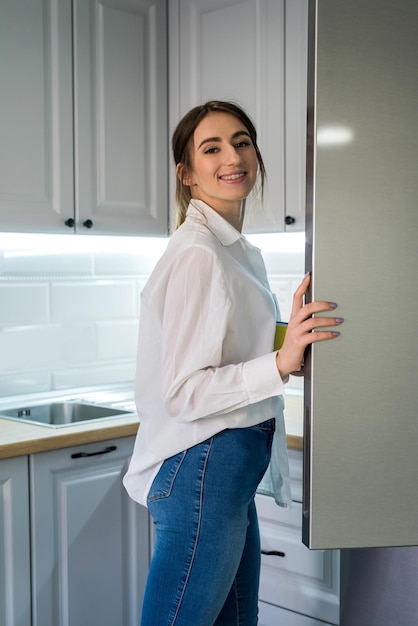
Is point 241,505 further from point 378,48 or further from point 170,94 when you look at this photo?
point 170,94

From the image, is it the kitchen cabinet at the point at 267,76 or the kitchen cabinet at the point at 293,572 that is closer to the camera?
the kitchen cabinet at the point at 293,572

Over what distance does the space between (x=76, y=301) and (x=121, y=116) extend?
2.00 feet

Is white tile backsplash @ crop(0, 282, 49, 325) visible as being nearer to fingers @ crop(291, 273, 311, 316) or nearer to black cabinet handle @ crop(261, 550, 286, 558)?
black cabinet handle @ crop(261, 550, 286, 558)

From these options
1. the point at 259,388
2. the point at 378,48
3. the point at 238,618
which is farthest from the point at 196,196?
the point at 238,618

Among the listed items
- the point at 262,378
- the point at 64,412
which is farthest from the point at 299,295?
the point at 64,412

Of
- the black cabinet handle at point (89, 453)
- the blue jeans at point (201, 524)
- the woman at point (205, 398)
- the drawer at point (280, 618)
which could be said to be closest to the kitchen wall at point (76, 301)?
the black cabinet handle at point (89, 453)

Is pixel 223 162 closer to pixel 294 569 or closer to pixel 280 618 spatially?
pixel 294 569

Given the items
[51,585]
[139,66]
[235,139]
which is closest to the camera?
[235,139]

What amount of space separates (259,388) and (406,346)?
0.28 meters

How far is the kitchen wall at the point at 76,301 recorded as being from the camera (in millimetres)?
2369

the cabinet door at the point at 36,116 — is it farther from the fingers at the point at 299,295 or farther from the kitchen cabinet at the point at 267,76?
the fingers at the point at 299,295

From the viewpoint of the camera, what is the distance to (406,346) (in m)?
1.00

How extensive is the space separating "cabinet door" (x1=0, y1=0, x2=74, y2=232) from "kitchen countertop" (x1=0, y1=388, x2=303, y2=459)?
549mm

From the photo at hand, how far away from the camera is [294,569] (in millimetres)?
2016
